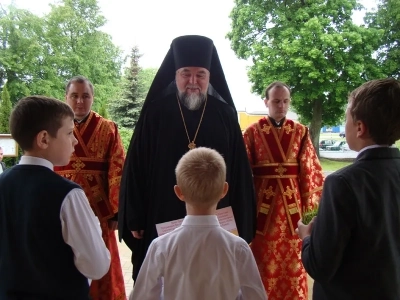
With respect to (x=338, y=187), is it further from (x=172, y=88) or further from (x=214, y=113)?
(x=172, y=88)

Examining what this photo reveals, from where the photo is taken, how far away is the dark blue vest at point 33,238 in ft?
5.53

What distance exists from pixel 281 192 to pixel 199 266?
2.16m

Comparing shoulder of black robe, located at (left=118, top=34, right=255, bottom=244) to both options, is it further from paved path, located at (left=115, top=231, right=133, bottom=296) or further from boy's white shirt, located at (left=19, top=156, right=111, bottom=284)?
paved path, located at (left=115, top=231, right=133, bottom=296)

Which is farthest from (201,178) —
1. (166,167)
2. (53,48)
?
(53,48)

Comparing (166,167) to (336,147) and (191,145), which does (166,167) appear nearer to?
(191,145)

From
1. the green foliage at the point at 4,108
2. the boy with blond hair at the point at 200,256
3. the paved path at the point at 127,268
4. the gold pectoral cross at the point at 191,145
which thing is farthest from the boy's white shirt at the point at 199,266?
the green foliage at the point at 4,108

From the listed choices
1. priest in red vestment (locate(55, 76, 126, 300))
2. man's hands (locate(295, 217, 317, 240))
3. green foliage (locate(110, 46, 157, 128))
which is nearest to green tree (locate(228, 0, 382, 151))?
priest in red vestment (locate(55, 76, 126, 300))

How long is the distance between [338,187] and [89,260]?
42.3 inches

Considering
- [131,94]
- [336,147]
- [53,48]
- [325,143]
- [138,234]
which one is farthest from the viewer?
[131,94]

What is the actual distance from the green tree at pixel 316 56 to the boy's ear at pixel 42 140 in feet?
14.3

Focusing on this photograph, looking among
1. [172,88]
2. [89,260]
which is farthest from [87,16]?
[89,260]

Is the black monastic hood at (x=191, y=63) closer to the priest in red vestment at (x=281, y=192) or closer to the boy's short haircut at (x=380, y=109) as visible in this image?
the priest in red vestment at (x=281, y=192)

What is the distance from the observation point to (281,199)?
3.63 m

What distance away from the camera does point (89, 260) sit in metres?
1.73
